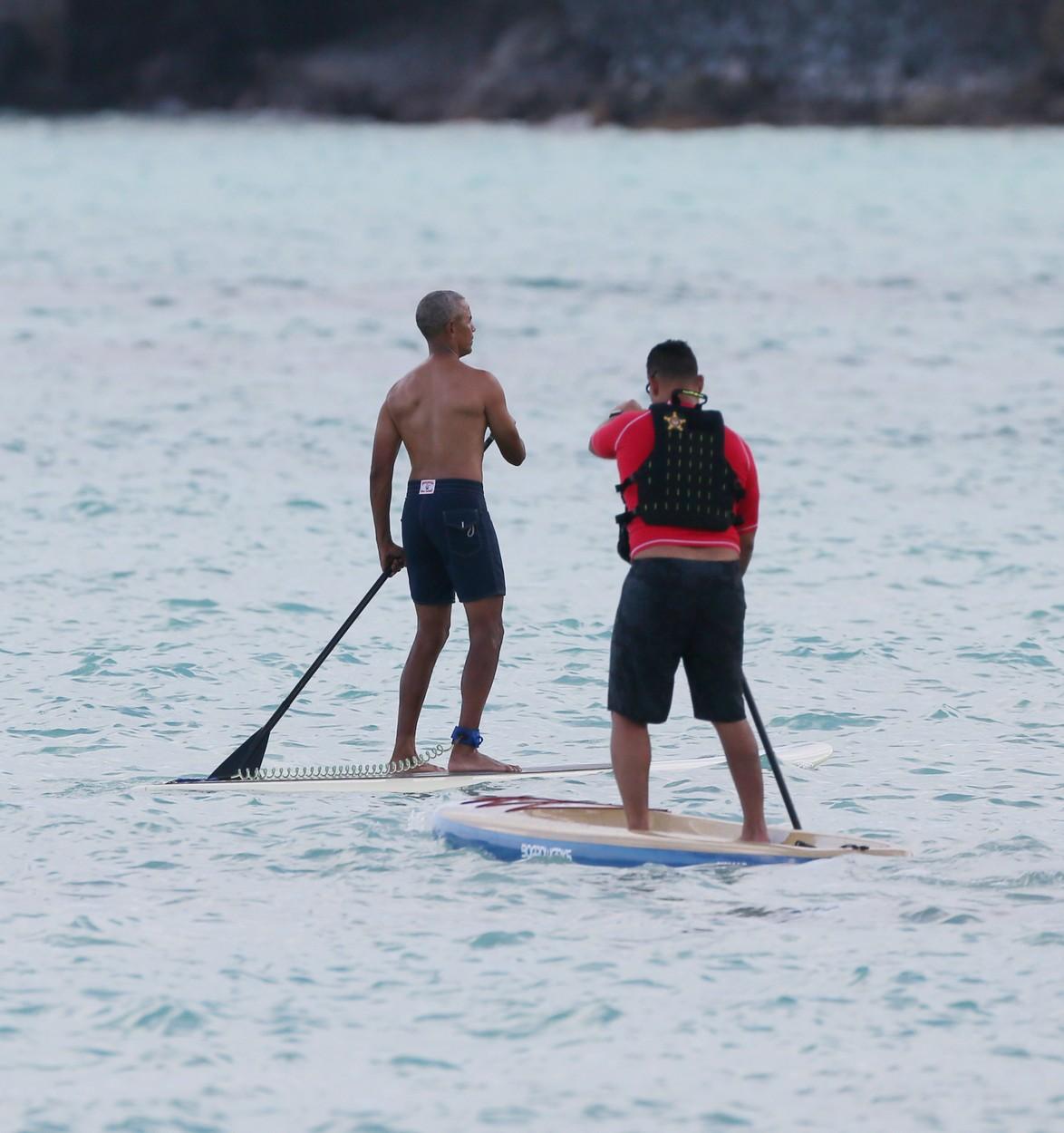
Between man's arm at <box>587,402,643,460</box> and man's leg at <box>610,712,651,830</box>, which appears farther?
man's leg at <box>610,712,651,830</box>

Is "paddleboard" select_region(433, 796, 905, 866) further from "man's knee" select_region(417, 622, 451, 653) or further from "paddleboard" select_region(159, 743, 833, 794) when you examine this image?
"man's knee" select_region(417, 622, 451, 653)

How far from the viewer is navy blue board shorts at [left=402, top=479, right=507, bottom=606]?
8.73 meters

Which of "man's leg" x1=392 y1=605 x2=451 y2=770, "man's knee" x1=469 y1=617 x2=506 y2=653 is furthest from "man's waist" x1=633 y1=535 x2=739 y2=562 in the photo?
"man's leg" x1=392 y1=605 x2=451 y2=770

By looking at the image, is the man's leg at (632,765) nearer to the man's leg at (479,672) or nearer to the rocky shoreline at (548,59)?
the man's leg at (479,672)

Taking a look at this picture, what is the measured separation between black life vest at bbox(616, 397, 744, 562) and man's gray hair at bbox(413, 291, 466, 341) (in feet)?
5.16

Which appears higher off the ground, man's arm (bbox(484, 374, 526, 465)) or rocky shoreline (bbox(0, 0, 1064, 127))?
rocky shoreline (bbox(0, 0, 1064, 127))

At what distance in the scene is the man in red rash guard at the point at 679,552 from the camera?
23.9 feet

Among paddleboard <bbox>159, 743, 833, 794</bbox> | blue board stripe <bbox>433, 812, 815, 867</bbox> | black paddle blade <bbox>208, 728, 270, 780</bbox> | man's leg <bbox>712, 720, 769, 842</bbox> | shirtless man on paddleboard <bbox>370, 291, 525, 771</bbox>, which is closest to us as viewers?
man's leg <bbox>712, 720, 769, 842</bbox>

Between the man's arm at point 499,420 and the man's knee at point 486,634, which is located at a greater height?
the man's arm at point 499,420

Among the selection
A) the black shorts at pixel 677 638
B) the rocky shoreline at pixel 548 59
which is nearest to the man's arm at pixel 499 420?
the black shorts at pixel 677 638

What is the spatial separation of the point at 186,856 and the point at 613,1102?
266 cm

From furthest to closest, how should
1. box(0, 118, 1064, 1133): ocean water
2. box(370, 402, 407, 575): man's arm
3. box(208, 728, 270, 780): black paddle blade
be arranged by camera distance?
box(208, 728, 270, 780): black paddle blade
box(370, 402, 407, 575): man's arm
box(0, 118, 1064, 1133): ocean water

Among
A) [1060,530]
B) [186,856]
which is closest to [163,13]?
[1060,530]

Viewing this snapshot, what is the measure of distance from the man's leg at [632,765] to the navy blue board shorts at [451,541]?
1.37 meters
